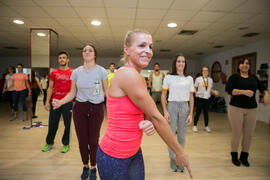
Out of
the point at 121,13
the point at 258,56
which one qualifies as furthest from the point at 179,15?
the point at 258,56

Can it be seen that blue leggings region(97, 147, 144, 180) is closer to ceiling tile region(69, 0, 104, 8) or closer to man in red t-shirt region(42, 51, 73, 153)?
man in red t-shirt region(42, 51, 73, 153)

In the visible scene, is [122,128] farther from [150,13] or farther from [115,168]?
[150,13]

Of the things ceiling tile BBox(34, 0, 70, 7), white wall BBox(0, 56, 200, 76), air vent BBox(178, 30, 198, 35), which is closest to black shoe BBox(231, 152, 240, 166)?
air vent BBox(178, 30, 198, 35)

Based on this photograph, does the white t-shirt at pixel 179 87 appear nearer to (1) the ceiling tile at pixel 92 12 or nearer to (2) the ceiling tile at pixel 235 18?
(1) the ceiling tile at pixel 92 12

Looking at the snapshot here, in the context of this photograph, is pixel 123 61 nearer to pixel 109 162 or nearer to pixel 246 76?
pixel 109 162

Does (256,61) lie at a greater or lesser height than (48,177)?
greater

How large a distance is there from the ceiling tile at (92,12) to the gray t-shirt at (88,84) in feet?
7.26

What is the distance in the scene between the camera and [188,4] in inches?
134

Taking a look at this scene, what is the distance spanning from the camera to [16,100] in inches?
208

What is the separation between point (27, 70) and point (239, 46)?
12.8 m

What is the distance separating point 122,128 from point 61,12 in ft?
12.9

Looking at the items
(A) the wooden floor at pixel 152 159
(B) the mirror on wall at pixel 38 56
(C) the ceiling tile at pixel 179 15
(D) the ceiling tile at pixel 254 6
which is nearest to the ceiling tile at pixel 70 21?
(B) the mirror on wall at pixel 38 56

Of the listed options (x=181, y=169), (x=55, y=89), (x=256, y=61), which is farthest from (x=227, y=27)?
(x=55, y=89)

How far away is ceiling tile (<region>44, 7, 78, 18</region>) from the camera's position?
369 centimetres
